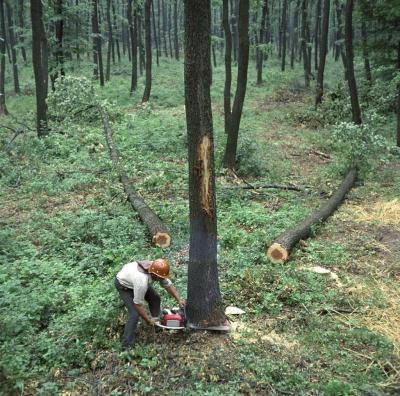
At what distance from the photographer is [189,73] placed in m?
5.35

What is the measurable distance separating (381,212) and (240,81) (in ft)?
19.0

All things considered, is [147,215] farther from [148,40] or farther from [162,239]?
[148,40]

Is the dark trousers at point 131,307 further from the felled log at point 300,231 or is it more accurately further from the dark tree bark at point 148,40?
the dark tree bark at point 148,40

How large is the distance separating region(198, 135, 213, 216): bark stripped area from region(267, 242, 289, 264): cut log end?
301 centimetres

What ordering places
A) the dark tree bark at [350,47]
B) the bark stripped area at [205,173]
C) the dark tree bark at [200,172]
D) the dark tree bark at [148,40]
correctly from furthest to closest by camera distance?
1. the dark tree bark at [148,40]
2. the dark tree bark at [350,47]
3. the bark stripped area at [205,173]
4. the dark tree bark at [200,172]

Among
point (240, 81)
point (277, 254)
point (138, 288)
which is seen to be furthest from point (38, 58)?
point (138, 288)

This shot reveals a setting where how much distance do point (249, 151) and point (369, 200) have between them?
446 cm

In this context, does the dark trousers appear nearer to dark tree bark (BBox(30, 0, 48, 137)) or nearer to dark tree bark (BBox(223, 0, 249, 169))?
dark tree bark (BBox(223, 0, 249, 169))

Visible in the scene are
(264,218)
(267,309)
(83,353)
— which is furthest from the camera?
(264,218)

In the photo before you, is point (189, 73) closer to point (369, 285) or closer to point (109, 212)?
point (369, 285)

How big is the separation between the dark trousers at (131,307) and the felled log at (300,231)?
114 inches

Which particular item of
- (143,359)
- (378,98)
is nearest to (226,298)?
(143,359)

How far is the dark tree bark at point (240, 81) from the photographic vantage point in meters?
12.8

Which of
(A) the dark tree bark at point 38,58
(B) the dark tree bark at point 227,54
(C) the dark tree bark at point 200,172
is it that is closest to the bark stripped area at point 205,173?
(C) the dark tree bark at point 200,172
